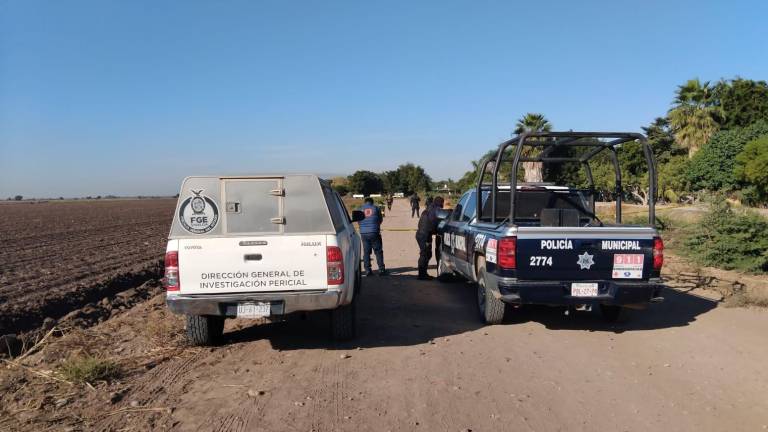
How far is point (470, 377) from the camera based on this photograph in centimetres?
527

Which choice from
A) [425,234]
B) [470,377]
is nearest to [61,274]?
[425,234]

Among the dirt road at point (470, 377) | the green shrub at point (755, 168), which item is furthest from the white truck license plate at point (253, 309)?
the green shrub at point (755, 168)

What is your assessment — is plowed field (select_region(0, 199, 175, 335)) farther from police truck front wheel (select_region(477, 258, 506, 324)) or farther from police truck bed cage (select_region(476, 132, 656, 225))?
police truck bed cage (select_region(476, 132, 656, 225))

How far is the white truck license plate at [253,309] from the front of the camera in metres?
5.86

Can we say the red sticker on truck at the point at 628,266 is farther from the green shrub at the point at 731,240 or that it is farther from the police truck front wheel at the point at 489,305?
the green shrub at the point at 731,240

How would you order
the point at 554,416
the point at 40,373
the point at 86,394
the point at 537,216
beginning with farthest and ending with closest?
the point at 537,216 → the point at 40,373 → the point at 86,394 → the point at 554,416

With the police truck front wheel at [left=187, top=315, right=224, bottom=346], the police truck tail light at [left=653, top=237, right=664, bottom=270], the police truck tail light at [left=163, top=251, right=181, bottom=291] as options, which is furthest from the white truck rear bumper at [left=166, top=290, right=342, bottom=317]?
the police truck tail light at [left=653, top=237, right=664, bottom=270]

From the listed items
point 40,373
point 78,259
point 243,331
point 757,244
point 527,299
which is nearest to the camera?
point 40,373

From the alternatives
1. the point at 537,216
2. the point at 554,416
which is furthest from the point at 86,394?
the point at 537,216

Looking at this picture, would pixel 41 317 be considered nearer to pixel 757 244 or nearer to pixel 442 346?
pixel 442 346

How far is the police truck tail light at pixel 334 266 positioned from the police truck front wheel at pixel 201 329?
1.53 metres

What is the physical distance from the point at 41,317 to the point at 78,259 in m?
8.33

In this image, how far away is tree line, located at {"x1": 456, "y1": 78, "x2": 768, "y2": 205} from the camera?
36156 mm

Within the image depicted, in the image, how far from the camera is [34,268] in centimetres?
1450
